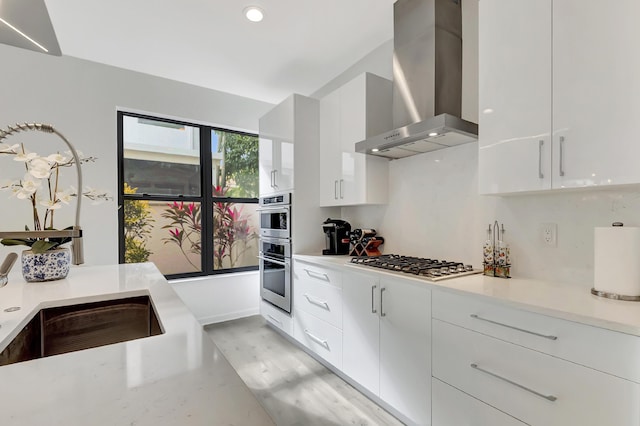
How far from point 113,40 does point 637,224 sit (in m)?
3.71

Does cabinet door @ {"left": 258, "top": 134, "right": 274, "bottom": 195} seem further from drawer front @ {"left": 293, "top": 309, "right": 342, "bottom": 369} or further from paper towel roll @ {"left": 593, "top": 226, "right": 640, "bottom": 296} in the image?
paper towel roll @ {"left": 593, "top": 226, "right": 640, "bottom": 296}

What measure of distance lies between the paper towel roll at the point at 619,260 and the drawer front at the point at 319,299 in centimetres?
147

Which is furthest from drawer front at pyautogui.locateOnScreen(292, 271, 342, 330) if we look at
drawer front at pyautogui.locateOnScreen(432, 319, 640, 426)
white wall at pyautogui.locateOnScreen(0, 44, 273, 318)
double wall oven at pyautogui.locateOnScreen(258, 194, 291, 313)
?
white wall at pyautogui.locateOnScreen(0, 44, 273, 318)

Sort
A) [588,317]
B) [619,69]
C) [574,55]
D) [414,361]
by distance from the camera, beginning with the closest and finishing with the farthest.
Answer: [588,317] < [619,69] < [574,55] < [414,361]

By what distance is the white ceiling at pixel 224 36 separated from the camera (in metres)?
2.18

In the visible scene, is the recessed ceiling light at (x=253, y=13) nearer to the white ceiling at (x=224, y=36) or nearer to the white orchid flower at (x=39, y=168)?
the white ceiling at (x=224, y=36)

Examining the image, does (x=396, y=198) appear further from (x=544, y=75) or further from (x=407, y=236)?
(x=544, y=75)

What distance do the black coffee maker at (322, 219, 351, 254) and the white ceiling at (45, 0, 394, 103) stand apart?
1566 mm

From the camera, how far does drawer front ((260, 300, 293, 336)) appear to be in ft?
9.69

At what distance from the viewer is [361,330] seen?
6.82 feet

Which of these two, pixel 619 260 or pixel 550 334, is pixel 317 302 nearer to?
pixel 550 334

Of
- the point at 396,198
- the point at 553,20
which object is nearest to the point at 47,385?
the point at 553,20

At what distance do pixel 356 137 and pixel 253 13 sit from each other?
1.17 m

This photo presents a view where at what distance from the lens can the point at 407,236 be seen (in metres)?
2.50
